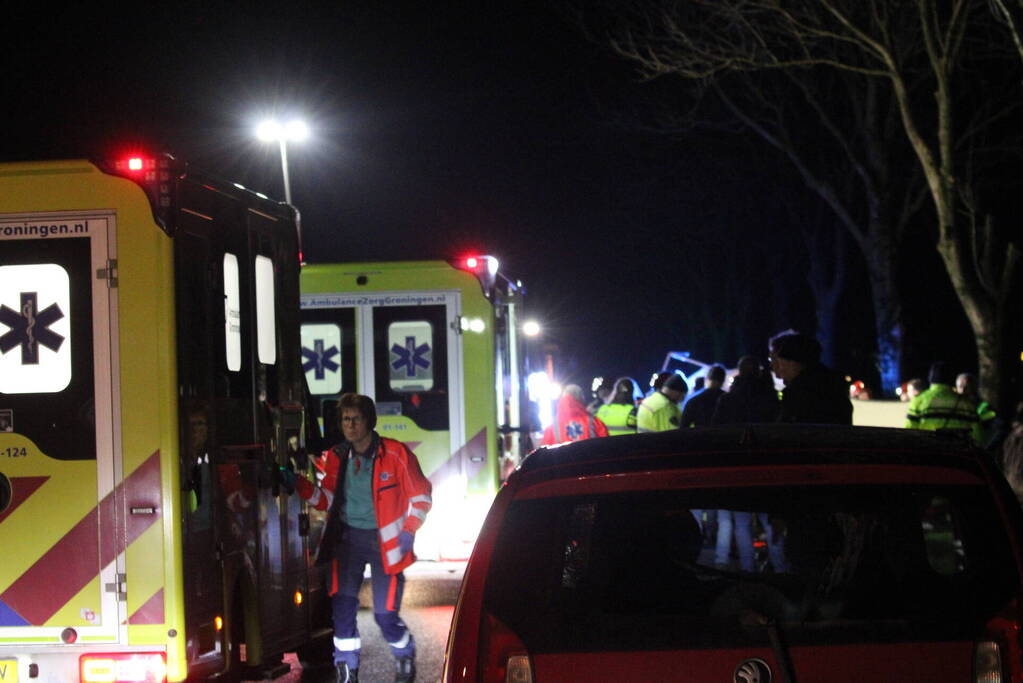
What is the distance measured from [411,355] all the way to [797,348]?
4.16 meters

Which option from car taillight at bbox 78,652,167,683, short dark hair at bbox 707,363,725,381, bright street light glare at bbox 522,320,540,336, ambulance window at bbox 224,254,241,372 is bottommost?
car taillight at bbox 78,652,167,683

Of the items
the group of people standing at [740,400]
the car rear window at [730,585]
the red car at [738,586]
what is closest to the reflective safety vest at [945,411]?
the group of people standing at [740,400]

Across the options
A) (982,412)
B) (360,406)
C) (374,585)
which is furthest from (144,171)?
(982,412)

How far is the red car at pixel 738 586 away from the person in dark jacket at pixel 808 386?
4.54 meters

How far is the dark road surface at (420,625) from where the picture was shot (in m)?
8.57

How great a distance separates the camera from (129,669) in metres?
5.78

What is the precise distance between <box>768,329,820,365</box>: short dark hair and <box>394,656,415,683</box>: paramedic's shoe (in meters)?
2.75

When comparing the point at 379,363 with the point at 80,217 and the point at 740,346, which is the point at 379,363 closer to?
the point at 80,217

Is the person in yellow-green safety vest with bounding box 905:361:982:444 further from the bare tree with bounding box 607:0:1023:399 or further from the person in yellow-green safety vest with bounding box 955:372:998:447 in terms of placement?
the bare tree with bounding box 607:0:1023:399

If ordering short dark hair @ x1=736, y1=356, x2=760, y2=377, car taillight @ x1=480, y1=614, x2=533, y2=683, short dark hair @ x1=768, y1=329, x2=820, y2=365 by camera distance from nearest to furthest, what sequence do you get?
car taillight @ x1=480, y1=614, x2=533, y2=683
short dark hair @ x1=768, y1=329, x2=820, y2=365
short dark hair @ x1=736, y1=356, x2=760, y2=377

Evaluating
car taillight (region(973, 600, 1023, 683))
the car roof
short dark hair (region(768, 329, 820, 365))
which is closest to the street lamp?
short dark hair (region(768, 329, 820, 365))

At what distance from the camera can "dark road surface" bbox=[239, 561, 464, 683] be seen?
28.1 feet

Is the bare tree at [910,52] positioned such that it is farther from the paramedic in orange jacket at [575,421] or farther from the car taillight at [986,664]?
the car taillight at [986,664]

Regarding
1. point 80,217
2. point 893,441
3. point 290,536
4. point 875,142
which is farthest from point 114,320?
point 875,142
